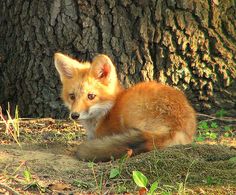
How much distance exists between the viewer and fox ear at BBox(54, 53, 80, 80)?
5996mm

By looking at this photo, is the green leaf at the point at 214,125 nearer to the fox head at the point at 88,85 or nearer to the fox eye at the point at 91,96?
the fox head at the point at 88,85

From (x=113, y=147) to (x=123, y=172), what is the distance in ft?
2.38

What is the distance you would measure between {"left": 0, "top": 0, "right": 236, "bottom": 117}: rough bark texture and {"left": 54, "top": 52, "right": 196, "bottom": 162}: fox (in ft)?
1.07

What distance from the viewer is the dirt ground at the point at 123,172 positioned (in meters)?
3.95

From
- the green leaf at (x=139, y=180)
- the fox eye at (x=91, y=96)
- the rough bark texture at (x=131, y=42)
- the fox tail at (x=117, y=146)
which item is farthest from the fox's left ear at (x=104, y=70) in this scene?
the green leaf at (x=139, y=180)

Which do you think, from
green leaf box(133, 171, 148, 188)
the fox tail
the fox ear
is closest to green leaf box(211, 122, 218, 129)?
the fox tail

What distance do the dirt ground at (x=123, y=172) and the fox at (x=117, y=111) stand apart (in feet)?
0.94

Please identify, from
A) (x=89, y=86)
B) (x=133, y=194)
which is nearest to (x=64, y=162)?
(x=133, y=194)

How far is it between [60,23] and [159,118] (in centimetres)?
190

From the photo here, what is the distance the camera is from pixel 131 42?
6.40 metres

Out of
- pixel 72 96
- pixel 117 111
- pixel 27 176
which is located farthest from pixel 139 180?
pixel 72 96

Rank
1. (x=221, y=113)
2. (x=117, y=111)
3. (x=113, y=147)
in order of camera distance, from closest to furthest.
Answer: (x=113, y=147) → (x=117, y=111) → (x=221, y=113)

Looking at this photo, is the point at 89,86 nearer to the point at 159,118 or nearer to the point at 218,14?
the point at 159,118

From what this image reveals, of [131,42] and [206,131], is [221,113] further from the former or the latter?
[131,42]
